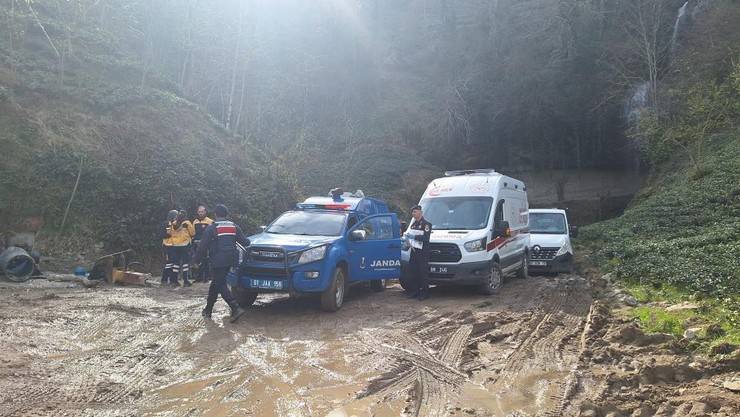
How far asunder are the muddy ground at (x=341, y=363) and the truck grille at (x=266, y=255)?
91 cm

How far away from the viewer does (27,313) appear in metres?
8.02

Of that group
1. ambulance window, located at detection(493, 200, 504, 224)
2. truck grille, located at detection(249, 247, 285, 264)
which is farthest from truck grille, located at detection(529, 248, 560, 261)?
truck grille, located at detection(249, 247, 285, 264)

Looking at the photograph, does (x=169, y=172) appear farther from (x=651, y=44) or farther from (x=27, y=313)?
(x=651, y=44)

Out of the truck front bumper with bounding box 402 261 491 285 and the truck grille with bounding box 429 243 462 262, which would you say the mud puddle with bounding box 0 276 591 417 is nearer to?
the truck front bumper with bounding box 402 261 491 285

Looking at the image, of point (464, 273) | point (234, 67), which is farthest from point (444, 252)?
point (234, 67)

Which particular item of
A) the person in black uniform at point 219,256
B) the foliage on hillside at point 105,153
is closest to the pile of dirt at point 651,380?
the person in black uniform at point 219,256

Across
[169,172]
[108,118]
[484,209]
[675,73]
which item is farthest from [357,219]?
[675,73]

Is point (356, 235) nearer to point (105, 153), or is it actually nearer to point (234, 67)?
point (105, 153)

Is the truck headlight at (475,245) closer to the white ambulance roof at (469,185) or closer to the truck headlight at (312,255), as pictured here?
the white ambulance roof at (469,185)

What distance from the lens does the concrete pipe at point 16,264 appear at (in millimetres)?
10883

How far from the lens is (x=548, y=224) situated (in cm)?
1625

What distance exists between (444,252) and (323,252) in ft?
10.3

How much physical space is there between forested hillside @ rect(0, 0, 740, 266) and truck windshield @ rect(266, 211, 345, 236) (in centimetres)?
671

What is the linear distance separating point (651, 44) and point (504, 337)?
26.8 metres
